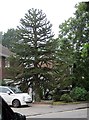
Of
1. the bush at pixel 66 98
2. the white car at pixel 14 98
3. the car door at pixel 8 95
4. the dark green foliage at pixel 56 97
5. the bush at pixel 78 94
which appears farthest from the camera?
the bush at pixel 78 94

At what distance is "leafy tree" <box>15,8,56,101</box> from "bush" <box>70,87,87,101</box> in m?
2.05

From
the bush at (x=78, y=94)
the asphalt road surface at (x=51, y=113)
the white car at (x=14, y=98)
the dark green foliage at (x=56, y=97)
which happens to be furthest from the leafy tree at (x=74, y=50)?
the asphalt road surface at (x=51, y=113)

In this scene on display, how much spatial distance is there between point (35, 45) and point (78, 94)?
139 inches

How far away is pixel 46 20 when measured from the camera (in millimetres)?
14977

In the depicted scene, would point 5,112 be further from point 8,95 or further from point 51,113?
point 8,95

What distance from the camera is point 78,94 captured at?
1641 cm

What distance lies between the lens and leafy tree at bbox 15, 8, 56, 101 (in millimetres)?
14844

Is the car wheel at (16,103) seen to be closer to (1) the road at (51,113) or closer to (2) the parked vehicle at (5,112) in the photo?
(1) the road at (51,113)

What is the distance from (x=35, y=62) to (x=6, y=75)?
1.56 metres

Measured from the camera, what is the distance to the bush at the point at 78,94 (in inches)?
644

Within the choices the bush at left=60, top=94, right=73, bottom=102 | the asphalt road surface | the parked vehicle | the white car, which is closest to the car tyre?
the white car

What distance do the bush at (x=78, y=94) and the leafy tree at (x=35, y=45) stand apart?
2047 millimetres

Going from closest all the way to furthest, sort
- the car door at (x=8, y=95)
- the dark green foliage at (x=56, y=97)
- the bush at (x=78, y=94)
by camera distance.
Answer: the car door at (x=8, y=95), the dark green foliage at (x=56, y=97), the bush at (x=78, y=94)

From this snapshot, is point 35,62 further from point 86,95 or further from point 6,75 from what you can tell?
point 86,95
